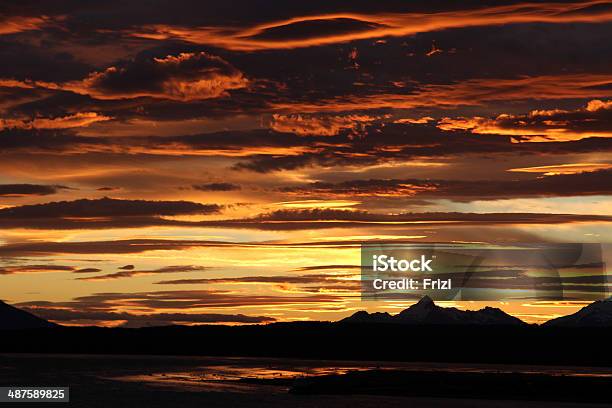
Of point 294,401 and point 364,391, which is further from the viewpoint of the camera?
point 364,391

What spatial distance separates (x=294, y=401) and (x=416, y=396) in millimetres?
13483

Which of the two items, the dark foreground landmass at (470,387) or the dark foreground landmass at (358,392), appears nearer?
the dark foreground landmass at (358,392)

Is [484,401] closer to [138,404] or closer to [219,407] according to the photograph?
[219,407]

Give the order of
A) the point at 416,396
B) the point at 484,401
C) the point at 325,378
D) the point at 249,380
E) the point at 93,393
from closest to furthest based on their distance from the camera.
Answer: the point at 484,401 < the point at 416,396 < the point at 93,393 < the point at 325,378 < the point at 249,380

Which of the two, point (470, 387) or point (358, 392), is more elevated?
point (470, 387)

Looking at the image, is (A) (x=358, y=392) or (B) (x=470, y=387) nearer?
(A) (x=358, y=392)

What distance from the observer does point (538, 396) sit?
335 ft

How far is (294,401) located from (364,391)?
13.4 metres

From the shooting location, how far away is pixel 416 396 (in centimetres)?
10525

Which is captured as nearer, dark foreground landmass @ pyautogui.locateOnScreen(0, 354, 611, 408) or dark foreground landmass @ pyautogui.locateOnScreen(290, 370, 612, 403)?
dark foreground landmass @ pyautogui.locateOnScreen(0, 354, 611, 408)

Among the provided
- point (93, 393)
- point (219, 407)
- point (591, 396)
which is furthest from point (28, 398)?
point (591, 396)

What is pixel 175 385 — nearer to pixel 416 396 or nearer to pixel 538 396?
pixel 416 396

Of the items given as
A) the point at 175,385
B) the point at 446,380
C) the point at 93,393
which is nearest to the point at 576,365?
the point at 446,380

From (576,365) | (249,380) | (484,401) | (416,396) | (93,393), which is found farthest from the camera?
(576,365)
